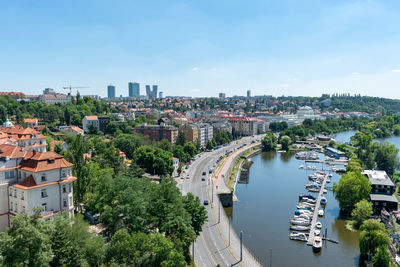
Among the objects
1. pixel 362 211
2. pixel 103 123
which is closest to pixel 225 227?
pixel 362 211

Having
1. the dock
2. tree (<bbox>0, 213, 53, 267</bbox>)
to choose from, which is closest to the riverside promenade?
the dock

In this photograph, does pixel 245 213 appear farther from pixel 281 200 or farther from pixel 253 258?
pixel 253 258

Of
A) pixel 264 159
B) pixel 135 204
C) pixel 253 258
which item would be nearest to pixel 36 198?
pixel 135 204

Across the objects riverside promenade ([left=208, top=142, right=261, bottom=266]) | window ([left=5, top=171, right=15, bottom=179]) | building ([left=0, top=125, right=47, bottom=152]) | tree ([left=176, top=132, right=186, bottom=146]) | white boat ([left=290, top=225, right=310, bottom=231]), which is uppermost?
building ([left=0, top=125, right=47, bottom=152])

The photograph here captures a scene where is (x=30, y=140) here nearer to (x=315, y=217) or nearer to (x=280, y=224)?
(x=280, y=224)

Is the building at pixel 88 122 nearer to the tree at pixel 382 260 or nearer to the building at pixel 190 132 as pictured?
the building at pixel 190 132

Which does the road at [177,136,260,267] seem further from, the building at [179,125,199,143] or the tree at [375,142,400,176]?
the tree at [375,142,400,176]
